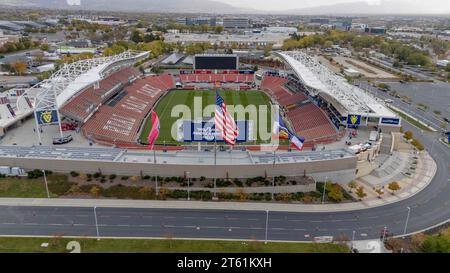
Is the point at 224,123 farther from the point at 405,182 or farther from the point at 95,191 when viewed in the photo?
the point at 405,182

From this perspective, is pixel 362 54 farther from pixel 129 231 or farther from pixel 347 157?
pixel 129 231

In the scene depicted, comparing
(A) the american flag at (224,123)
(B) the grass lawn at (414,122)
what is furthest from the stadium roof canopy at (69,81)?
(B) the grass lawn at (414,122)

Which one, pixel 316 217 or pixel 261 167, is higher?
pixel 261 167

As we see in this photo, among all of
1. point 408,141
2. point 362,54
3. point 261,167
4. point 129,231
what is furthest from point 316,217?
point 362,54

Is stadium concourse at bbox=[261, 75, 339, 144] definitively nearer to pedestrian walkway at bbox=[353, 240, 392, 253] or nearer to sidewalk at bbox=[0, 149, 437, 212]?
sidewalk at bbox=[0, 149, 437, 212]

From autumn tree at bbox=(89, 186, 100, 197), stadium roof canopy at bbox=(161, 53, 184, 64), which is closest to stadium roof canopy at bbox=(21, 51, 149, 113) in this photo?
autumn tree at bbox=(89, 186, 100, 197)

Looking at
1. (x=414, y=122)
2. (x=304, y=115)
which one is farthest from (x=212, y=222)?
(x=414, y=122)
